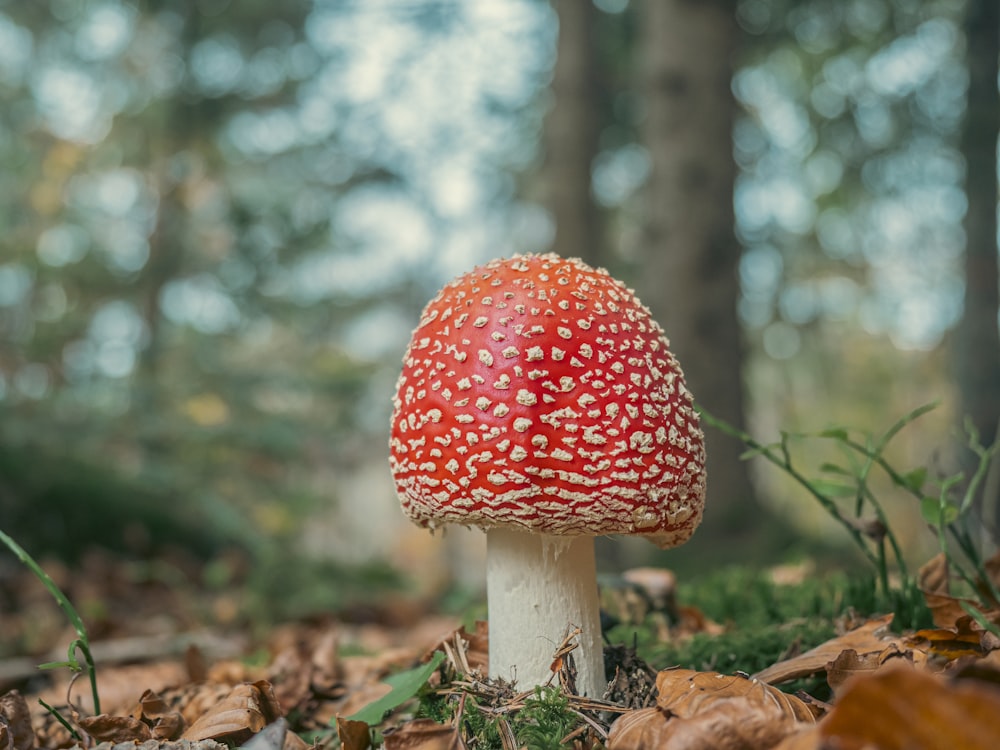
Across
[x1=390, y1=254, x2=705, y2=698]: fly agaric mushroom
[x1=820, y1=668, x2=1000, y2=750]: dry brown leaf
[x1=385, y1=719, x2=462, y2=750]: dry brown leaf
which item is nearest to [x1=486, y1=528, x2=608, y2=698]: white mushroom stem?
[x1=390, y1=254, x2=705, y2=698]: fly agaric mushroom

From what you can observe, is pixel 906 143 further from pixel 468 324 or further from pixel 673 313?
pixel 468 324

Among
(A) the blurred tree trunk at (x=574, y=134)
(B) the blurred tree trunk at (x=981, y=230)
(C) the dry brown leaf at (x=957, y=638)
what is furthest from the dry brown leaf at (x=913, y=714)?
(A) the blurred tree trunk at (x=574, y=134)

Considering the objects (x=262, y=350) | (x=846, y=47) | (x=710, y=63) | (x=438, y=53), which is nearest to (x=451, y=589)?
(x=710, y=63)

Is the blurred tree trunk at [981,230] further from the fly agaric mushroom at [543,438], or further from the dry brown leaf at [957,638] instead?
the fly agaric mushroom at [543,438]

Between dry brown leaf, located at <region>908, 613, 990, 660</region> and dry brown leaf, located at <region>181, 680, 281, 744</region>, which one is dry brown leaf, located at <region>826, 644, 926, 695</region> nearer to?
dry brown leaf, located at <region>908, 613, 990, 660</region>

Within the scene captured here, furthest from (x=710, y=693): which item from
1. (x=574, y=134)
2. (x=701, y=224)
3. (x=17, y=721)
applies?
(x=574, y=134)

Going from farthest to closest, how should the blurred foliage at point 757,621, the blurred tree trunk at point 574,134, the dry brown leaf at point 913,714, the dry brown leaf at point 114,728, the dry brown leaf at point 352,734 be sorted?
the blurred tree trunk at point 574,134, the blurred foliage at point 757,621, the dry brown leaf at point 114,728, the dry brown leaf at point 352,734, the dry brown leaf at point 913,714

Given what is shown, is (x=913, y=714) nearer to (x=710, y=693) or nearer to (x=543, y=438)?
(x=710, y=693)
